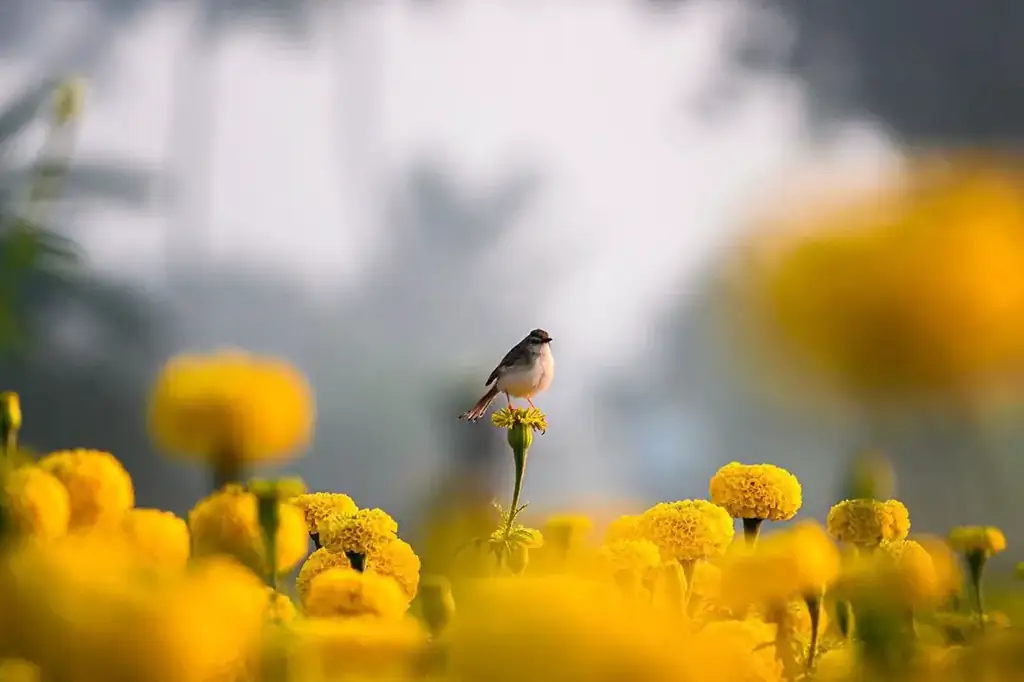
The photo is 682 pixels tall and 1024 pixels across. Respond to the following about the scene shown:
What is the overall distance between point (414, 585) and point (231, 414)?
0.17ft

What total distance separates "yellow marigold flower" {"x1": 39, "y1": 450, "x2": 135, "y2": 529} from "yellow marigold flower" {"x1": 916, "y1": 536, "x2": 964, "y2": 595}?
14cm

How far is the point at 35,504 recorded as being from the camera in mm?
130

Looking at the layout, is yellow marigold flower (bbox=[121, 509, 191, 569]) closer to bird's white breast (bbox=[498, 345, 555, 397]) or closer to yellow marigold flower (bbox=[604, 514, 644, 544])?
yellow marigold flower (bbox=[604, 514, 644, 544])

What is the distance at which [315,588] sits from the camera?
0.14 m

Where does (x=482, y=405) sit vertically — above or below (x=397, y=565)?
above

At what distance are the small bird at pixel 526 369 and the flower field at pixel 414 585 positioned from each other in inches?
7.9

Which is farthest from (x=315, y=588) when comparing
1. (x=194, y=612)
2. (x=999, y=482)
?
(x=999, y=482)

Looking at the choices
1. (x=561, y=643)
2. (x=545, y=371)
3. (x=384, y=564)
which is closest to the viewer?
(x=561, y=643)

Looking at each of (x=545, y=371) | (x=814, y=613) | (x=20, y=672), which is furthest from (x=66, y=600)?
(x=545, y=371)

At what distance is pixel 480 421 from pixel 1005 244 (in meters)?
0.45

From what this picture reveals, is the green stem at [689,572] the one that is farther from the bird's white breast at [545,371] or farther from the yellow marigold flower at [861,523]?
the bird's white breast at [545,371]

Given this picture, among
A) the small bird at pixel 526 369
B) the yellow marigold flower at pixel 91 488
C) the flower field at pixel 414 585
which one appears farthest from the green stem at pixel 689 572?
the small bird at pixel 526 369

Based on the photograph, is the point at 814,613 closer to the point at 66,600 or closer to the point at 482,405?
the point at 66,600

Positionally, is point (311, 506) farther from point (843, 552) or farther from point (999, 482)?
point (999, 482)
